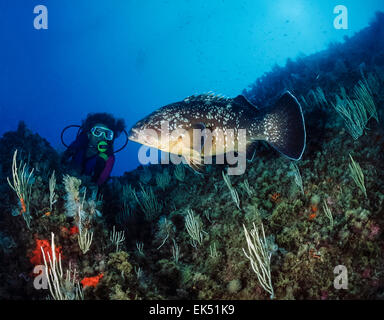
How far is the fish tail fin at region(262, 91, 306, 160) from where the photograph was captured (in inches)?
137

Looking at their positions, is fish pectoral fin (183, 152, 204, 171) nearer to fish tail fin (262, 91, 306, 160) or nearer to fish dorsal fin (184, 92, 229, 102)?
fish dorsal fin (184, 92, 229, 102)

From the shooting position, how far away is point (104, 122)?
8.34 m

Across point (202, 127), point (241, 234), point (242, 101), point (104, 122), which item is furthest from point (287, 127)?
point (104, 122)

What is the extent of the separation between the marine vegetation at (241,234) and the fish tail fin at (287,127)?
48cm

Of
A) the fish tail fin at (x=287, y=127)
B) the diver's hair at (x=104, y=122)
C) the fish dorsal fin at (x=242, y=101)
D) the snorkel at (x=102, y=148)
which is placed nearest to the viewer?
the fish tail fin at (x=287, y=127)

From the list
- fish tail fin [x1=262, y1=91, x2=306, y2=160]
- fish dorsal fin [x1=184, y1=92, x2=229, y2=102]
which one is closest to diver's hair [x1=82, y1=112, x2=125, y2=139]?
fish dorsal fin [x1=184, y1=92, x2=229, y2=102]

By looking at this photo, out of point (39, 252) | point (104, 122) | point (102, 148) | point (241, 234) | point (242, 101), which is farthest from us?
point (104, 122)

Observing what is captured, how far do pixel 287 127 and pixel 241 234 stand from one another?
1.87m

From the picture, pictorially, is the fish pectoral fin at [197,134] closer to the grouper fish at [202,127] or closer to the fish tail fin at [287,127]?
the grouper fish at [202,127]

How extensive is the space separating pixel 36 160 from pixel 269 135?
5.62 meters

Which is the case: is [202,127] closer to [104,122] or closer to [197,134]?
[197,134]

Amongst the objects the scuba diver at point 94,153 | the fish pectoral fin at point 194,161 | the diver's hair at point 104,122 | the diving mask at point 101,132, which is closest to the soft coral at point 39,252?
the fish pectoral fin at point 194,161

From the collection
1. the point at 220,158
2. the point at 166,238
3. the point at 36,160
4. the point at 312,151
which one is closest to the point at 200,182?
the point at 220,158

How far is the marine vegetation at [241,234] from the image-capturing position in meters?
2.77
